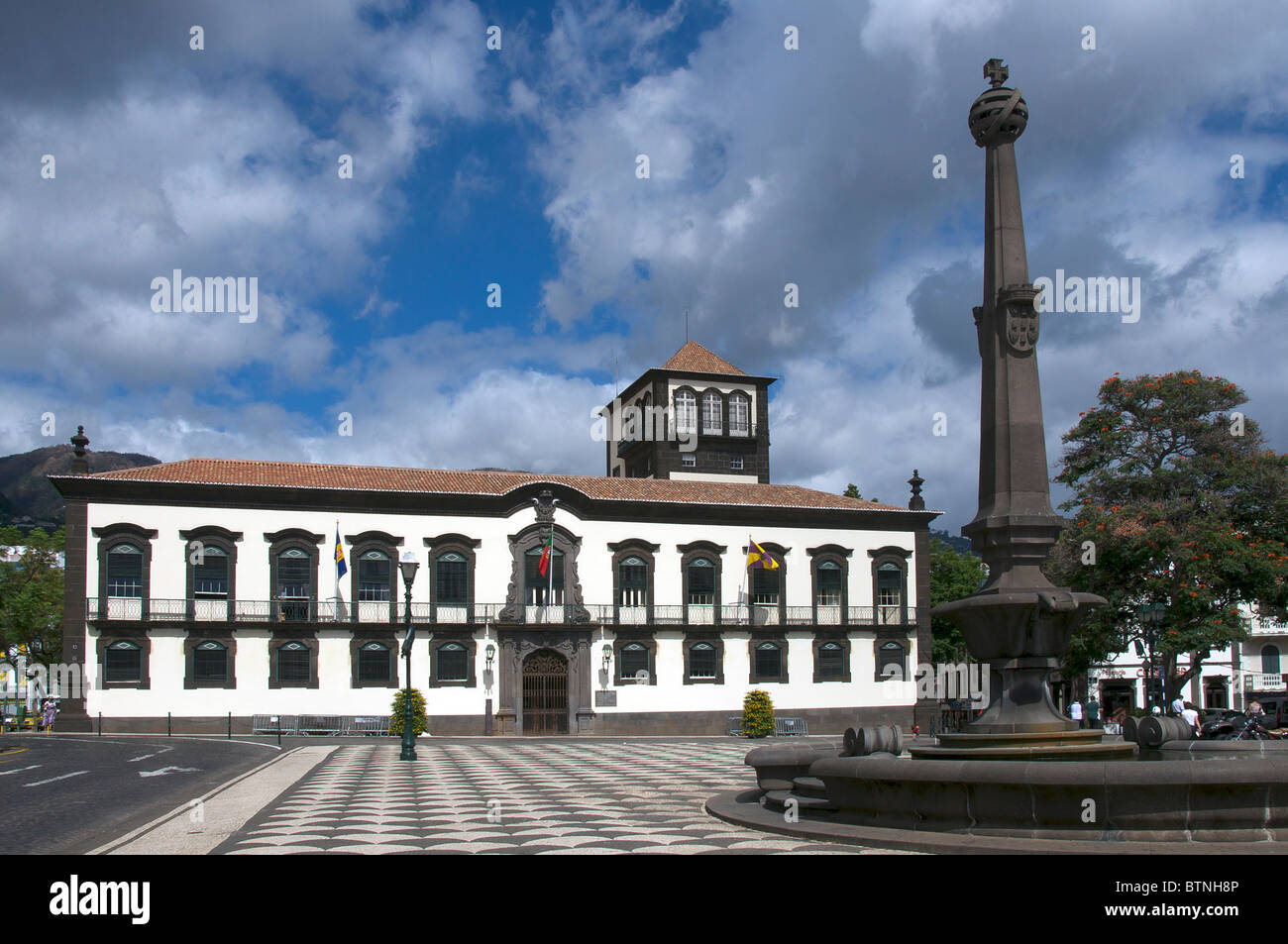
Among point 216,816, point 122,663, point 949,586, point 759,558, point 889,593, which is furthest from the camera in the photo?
point 949,586

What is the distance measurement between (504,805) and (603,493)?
31395mm

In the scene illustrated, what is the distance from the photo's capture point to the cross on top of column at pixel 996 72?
13938mm

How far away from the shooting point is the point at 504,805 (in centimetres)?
1447

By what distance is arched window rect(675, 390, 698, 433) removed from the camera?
176 ft

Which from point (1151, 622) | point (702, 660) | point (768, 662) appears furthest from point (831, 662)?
point (1151, 622)

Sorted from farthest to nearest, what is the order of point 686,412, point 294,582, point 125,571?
point 686,412 → point 294,582 → point 125,571

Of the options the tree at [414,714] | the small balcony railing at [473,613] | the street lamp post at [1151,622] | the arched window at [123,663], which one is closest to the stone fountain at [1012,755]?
the street lamp post at [1151,622]

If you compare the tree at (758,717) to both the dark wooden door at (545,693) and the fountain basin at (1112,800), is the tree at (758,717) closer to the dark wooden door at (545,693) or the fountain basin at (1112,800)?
the dark wooden door at (545,693)

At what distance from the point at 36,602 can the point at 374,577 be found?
2370cm

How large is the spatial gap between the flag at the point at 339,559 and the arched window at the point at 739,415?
20438 mm

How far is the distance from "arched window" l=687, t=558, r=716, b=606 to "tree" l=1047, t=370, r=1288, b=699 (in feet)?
50.8

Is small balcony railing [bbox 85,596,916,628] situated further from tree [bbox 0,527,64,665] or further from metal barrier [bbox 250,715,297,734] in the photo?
tree [bbox 0,527,64,665]

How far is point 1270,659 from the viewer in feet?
187
